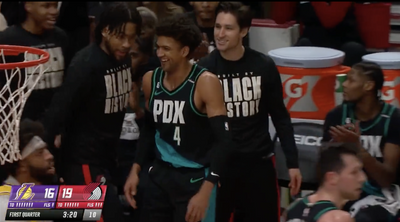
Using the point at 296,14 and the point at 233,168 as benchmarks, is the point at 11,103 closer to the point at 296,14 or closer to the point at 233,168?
the point at 233,168

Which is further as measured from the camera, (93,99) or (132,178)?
(93,99)

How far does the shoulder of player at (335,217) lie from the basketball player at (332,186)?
0.06 ft

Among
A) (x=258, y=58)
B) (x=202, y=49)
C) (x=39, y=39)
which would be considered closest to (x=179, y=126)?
(x=258, y=58)

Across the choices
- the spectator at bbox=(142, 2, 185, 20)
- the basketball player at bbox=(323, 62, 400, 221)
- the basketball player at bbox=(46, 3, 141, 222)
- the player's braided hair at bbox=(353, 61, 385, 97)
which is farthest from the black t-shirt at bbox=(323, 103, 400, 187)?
the spectator at bbox=(142, 2, 185, 20)

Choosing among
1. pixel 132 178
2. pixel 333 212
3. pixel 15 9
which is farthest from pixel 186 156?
pixel 15 9

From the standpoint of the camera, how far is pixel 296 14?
26.2ft

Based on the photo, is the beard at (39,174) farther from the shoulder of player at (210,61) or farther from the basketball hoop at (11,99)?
the shoulder of player at (210,61)

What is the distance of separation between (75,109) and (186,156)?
842 millimetres

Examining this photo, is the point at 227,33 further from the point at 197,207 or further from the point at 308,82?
the point at 197,207

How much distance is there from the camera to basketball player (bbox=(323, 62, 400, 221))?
4977 millimetres

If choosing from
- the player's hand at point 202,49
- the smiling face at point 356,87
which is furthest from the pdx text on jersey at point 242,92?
the player's hand at point 202,49

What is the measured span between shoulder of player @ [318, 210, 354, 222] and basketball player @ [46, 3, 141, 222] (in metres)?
1.55

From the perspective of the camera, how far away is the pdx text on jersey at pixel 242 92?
4.99 meters

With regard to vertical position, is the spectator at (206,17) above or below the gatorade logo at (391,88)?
above
